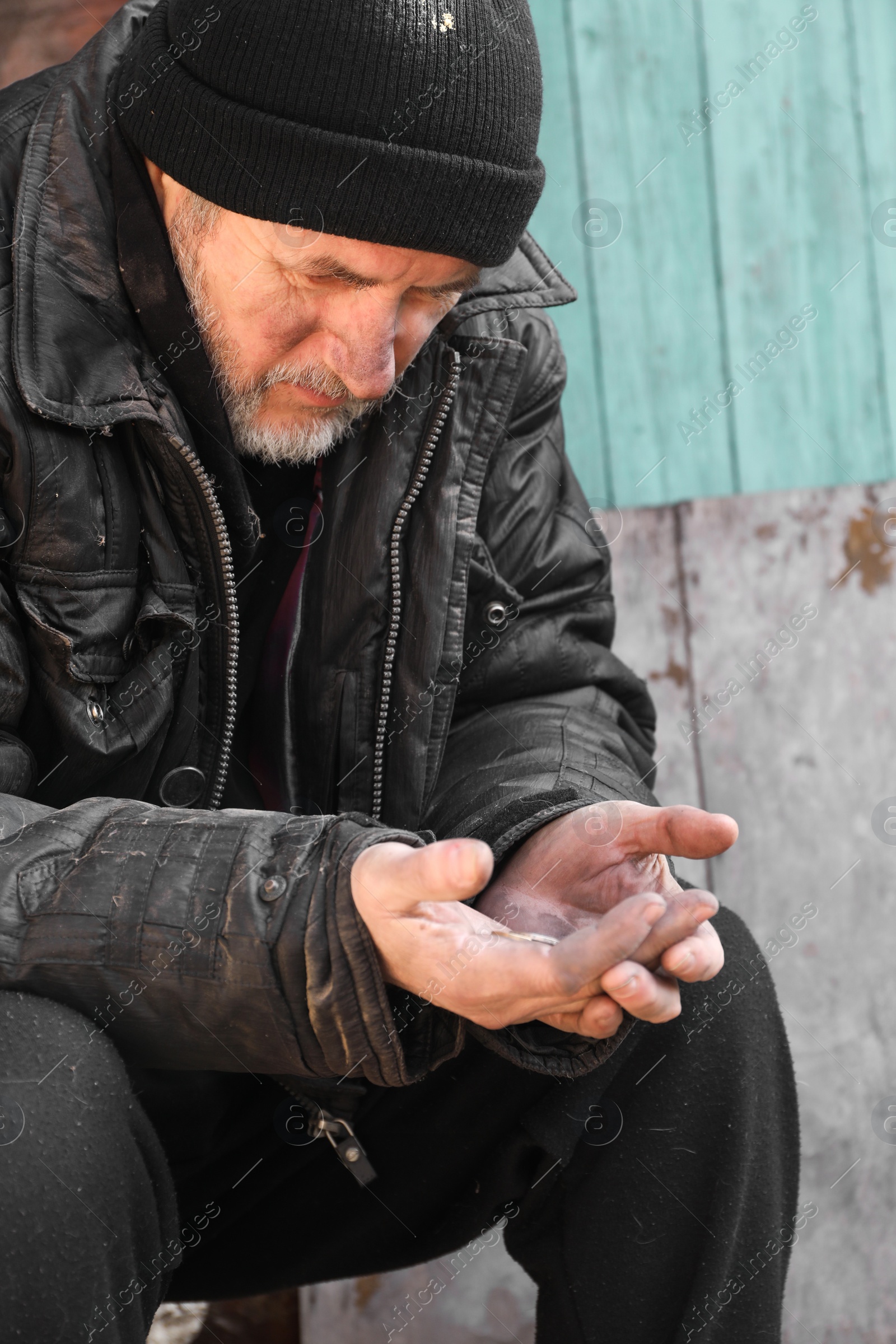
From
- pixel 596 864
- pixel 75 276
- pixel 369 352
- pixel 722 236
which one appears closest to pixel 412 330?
pixel 369 352

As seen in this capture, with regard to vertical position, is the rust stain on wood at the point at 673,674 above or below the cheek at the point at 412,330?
below

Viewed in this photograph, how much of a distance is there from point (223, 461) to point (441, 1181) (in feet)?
2.52

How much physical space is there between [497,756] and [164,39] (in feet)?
2.70

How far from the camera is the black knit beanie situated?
111 centimetres

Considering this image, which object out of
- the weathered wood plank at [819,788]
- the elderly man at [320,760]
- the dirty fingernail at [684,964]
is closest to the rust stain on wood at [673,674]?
the weathered wood plank at [819,788]

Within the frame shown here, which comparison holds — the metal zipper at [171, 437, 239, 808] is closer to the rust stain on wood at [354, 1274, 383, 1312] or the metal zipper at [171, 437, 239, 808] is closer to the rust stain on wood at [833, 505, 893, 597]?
the rust stain on wood at [354, 1274, 383, 1312]

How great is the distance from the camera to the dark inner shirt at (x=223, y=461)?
1.21 meters

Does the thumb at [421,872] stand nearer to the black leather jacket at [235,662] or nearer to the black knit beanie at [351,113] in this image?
the black leather jacket at [235,662]

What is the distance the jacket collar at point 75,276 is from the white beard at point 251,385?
70 millimetres

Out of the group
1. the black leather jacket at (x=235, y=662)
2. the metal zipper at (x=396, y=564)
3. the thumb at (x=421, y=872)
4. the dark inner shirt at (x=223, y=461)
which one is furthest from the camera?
the metal zipper at (x=396, y=564)

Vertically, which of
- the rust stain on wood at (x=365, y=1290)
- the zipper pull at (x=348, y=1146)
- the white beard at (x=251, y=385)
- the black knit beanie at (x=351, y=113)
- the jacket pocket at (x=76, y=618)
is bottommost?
the rust stain on wood at (x=365, y=1290)

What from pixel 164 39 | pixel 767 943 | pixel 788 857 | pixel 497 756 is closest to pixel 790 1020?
pixel 767 943

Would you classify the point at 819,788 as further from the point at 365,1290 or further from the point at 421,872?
the point at 421,872

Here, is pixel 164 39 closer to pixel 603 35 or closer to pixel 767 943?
pixel 603 35
